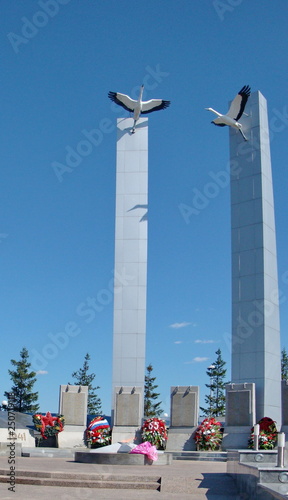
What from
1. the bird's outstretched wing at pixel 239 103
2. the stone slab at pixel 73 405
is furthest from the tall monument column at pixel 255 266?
the stone slab at pixel 73 405

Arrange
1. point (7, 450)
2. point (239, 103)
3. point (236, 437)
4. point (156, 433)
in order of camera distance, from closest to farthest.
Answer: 1. point (7, 450)
2. point (156, 433)
3. point (236, 437)
4. point (239, 103)

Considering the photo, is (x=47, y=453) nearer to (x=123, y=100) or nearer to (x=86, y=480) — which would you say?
(x=86, y=480)

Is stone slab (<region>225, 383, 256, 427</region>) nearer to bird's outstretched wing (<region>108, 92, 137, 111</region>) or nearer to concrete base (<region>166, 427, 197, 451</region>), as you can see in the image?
concrete base (<region>166, 427, 197, 451</region>)

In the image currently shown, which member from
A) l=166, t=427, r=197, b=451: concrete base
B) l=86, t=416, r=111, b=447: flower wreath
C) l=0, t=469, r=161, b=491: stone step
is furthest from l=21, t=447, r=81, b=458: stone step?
l=0, t=469, r=161, b=491: stone step

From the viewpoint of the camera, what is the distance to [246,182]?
79.1 feet

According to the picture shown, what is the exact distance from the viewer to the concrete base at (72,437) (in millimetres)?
20656

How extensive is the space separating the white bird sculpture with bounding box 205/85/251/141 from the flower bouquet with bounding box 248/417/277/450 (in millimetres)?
11189

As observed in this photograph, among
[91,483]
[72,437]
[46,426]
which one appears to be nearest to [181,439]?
[72,437]

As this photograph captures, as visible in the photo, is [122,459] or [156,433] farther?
[156,433]

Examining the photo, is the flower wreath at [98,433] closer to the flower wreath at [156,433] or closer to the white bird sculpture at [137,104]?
the flower wreath at [156,433]

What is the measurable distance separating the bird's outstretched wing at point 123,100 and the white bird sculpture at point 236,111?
4475 mm

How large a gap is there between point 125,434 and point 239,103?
529 inches

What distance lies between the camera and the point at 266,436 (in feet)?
60.5

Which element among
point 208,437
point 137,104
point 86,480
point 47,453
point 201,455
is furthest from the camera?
point 137,104
